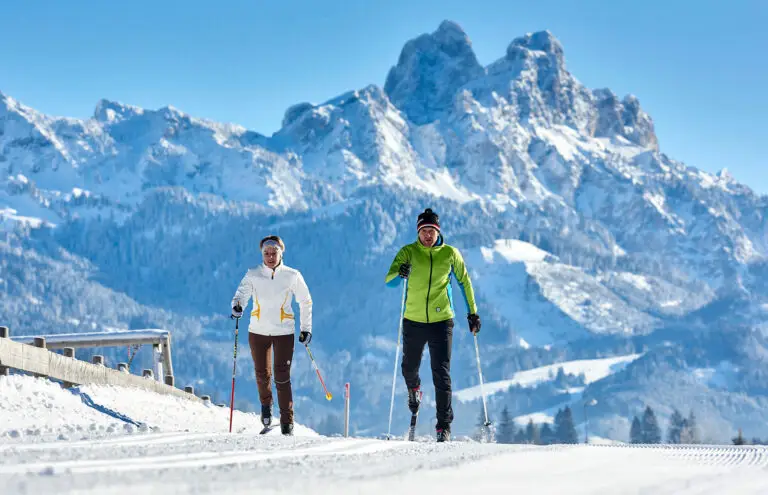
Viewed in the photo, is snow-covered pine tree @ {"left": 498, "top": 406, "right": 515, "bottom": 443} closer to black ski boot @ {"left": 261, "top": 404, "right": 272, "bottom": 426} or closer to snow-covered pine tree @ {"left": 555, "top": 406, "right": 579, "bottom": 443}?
snow-covered pine tree @ {"left": 555, "top": 406, "right": 579, "bottom": 443}

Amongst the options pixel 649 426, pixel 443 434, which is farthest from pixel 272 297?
pixel 649 426

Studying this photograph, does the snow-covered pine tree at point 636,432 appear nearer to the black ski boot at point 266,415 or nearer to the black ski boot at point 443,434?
the black ski boot at point 266,415

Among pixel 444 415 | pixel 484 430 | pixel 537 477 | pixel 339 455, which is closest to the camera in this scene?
pixel 537 477

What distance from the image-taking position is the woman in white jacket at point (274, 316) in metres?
10.6

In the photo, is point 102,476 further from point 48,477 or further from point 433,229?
point 433,229

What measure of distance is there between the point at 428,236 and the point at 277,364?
2.06m

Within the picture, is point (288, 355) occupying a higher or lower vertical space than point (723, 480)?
higher

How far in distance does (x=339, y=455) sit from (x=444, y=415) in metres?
4.93

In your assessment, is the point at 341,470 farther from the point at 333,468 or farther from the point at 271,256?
the point at 271,256

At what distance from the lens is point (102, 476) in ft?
12.2

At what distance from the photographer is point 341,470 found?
434cm

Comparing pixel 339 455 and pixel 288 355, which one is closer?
pixel 339 455

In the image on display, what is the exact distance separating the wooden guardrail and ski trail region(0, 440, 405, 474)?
4.86 metres

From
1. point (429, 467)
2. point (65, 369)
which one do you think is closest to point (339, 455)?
point (429, 467)
